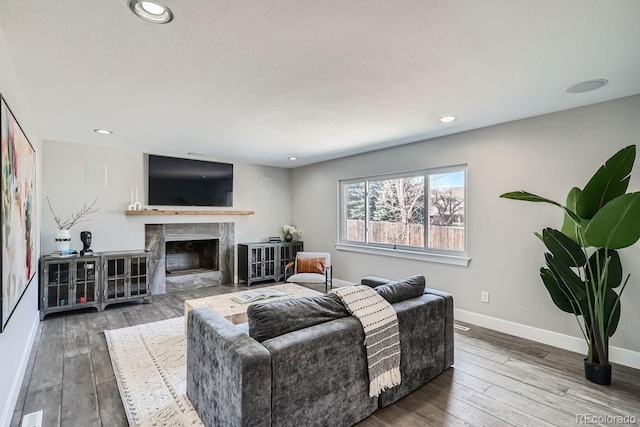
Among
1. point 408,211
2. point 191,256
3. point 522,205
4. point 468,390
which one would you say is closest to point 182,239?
point 191,256

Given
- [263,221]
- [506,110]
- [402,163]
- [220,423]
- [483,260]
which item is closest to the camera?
[220,423]

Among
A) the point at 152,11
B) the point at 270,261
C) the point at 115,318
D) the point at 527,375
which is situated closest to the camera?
the point at 152,11

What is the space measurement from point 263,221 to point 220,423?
4873mm

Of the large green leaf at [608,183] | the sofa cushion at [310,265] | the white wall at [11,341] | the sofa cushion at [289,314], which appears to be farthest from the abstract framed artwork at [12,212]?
the large green leaf at [608,183]

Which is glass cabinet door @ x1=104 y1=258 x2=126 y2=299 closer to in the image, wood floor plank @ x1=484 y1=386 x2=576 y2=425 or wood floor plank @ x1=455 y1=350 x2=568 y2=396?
wood floor plank @ x1=455 y1=350 x2=568 y2=396

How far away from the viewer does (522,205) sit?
3.33m

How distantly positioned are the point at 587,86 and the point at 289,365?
304 centimetres

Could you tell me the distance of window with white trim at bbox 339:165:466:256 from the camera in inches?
157

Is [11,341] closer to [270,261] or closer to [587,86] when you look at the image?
[270,261]

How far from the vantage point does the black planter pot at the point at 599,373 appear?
7.93 feet

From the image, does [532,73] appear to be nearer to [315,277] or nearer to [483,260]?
[483,260]

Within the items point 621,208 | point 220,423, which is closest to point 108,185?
point 220,423

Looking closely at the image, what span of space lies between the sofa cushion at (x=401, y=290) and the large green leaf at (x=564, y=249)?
1139mm

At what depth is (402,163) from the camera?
4543mm
